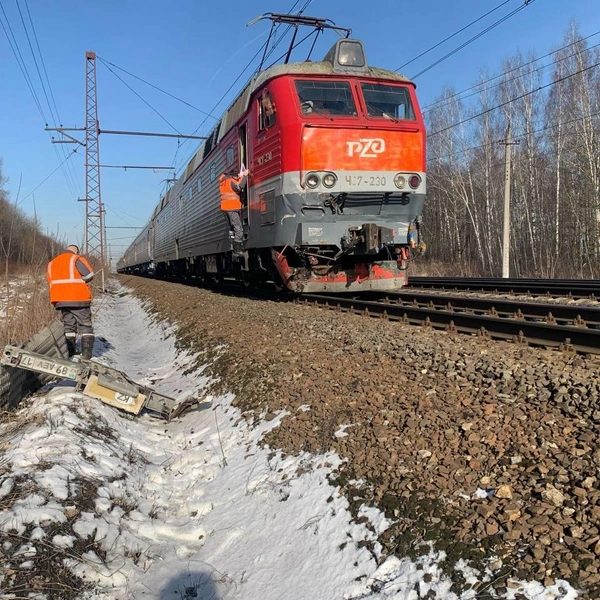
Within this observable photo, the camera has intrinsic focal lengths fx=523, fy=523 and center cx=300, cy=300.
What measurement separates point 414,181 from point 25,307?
6621 mm

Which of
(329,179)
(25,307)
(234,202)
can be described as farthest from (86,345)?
(329,179)

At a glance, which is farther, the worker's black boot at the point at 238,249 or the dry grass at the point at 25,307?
the worker's black boot at the point at 238,249

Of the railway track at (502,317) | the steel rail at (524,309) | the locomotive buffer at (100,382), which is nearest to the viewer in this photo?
the locomotive buffer at (100,382)

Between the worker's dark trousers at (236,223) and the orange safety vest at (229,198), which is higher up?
the orange safety vest at (229,198)

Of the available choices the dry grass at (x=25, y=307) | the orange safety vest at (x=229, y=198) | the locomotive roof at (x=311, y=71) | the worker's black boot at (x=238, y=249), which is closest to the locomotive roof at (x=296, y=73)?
the locomotive roof at (x=311, y=71)

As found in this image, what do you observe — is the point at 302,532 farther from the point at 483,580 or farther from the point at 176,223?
the point at 176,223

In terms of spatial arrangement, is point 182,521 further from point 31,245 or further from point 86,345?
point 31,245

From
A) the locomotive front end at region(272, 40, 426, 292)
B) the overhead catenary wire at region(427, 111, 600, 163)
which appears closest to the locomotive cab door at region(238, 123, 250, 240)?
the locomotive front end at region(272, 40, 426, 292)

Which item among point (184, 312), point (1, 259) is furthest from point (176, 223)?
point (1, 259)

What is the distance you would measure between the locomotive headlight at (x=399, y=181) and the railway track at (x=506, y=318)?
1870 mm

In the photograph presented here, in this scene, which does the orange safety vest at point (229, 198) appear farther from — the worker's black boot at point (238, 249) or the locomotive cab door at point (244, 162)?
the worker's black boot at point (238, 249)

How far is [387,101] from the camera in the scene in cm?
916

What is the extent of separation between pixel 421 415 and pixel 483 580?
1496 millimetres

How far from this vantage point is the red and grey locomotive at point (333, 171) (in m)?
8.38
